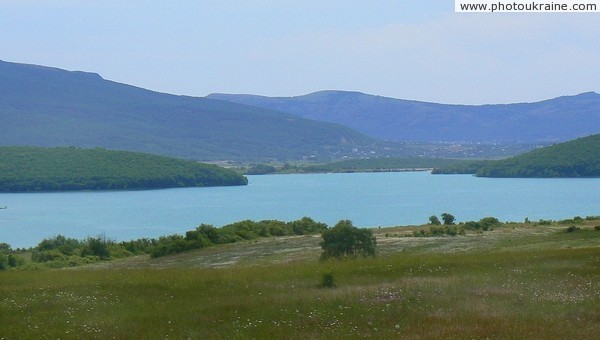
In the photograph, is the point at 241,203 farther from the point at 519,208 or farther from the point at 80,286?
the point at 80,286

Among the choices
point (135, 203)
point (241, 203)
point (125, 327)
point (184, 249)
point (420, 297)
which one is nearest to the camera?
point (125, 327)

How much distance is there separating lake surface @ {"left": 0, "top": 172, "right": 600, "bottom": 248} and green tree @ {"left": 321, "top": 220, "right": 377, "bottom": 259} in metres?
53.0

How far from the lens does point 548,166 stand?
186 metres

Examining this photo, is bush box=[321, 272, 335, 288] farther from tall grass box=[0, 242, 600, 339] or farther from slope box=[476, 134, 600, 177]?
slope box=[476, 134, 600, 177]

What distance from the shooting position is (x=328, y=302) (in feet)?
52.6

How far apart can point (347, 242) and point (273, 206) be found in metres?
93.1

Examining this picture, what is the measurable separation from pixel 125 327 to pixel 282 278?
5.96 m

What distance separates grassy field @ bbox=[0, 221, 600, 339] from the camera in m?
13.8

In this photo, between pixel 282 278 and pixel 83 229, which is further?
pixel 83 229

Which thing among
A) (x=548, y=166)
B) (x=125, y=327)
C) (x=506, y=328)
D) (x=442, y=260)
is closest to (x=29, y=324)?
(x=125, y=327)

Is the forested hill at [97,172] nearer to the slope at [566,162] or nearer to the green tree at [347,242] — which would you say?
the slope at [566,162]

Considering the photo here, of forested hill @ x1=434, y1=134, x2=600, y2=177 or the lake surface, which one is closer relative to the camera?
the lake surface

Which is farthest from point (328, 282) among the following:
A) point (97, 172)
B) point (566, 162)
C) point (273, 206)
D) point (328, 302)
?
point (566, 162)

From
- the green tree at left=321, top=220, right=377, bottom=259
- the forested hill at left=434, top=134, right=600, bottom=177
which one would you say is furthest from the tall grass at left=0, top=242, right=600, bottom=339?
the forested hill at left=434, top=134, right=600, bottom=177
